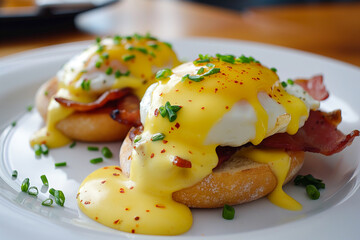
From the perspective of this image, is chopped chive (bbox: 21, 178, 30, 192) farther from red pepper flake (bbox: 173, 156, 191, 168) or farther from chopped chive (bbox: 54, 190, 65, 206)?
red pepper flake (bbox: 173, 156, 191, 168)

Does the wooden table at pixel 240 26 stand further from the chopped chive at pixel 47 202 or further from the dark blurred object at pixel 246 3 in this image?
the chopped chive at pixel 47 202

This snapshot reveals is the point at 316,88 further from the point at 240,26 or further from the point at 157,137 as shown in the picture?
the point at 240,26

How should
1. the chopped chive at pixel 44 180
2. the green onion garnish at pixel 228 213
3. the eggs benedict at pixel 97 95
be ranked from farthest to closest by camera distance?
1. the eggs benedict at pixel 97 95
2. the chopped chive at pixel 44 180
3. the green onion garnish at pixel 228 213

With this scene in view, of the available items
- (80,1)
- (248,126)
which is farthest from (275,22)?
(248,126)

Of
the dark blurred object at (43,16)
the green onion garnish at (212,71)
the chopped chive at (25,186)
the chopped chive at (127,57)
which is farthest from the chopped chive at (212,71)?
the dark blurred object at (43,16)

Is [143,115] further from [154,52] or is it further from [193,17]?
[193,17]

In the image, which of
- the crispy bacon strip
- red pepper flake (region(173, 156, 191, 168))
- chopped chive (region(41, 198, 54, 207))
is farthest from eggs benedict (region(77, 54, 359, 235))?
the crispy bacon strip

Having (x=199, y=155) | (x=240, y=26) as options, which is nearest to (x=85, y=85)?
(x=199, y=155)
